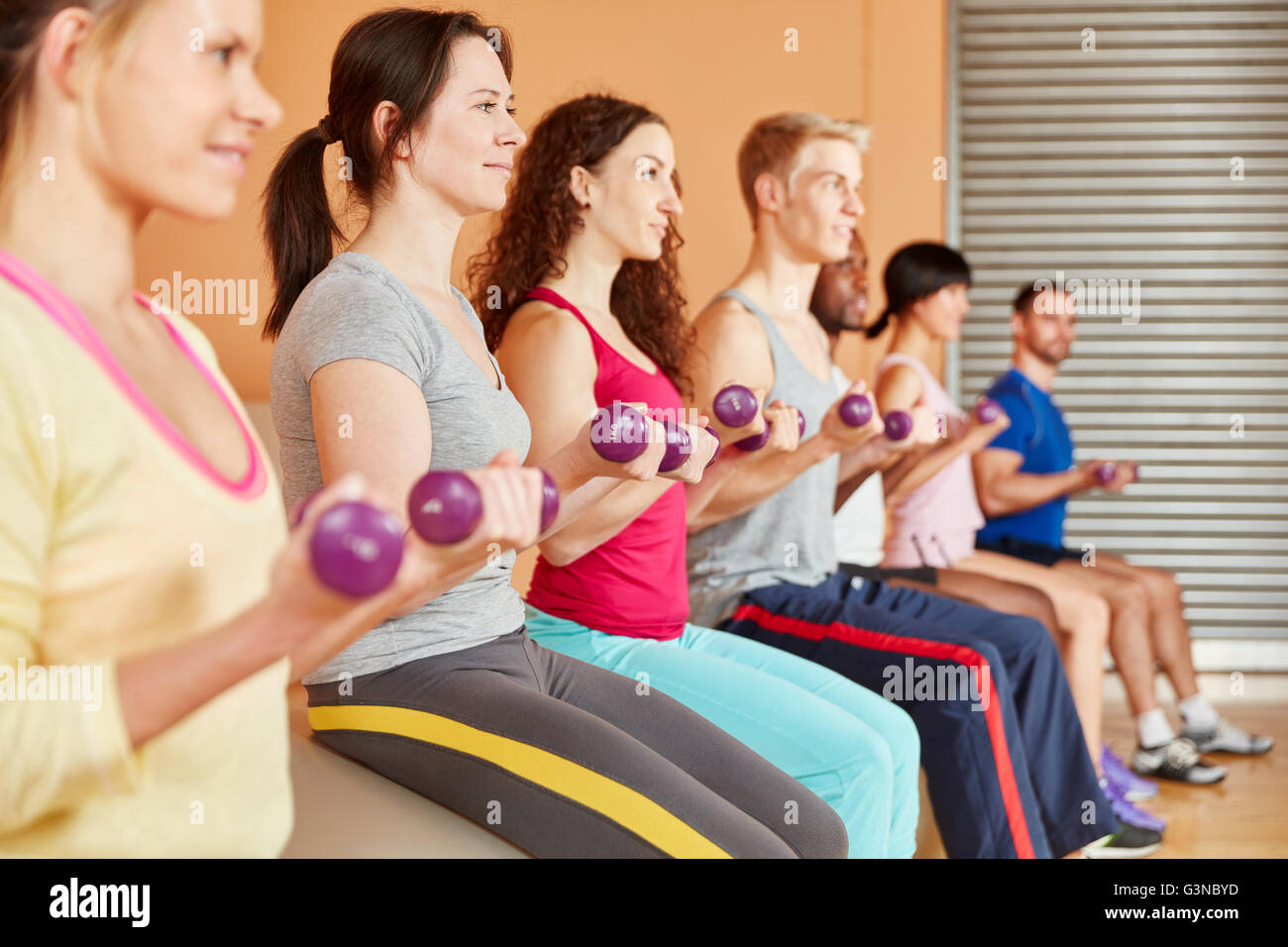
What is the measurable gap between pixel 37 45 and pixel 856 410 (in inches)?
45.3

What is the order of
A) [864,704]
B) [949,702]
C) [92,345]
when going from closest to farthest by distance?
[92,345], [864,704], [949,702]

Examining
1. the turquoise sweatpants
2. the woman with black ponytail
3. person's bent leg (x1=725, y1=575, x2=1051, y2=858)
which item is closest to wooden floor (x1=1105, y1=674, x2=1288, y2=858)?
person's bent leg (x1=725, y1=575, x2=1051, y2=858)

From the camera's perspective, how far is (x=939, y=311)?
2725mm

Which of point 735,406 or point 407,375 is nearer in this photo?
point 407,375

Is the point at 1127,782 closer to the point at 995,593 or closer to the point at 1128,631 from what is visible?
the point at 1128,631

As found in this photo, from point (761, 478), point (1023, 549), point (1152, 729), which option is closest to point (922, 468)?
point (1023, 549)

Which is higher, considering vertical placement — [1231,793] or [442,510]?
[442,510]

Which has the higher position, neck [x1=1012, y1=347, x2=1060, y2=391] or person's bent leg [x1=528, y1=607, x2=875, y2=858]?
neck [x1=1012, y1=347, x2=1060, y2=391]

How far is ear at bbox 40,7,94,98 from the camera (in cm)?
70

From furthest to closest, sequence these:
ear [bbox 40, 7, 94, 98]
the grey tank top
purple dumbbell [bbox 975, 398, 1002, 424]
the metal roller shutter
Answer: the metal roller shutter, purple dumbbell [bbox 975, 398, 1002, 424], the grey tank top, ear [bbox 40, 7, 94, 98]

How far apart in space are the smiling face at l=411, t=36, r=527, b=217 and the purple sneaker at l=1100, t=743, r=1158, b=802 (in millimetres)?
1905

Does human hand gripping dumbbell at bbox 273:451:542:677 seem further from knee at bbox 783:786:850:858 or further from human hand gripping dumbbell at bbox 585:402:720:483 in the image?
knee at bbox 783:786:850:858

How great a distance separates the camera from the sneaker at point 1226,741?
9.59ft

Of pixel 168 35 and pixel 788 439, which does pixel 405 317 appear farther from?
pixel 788 439
